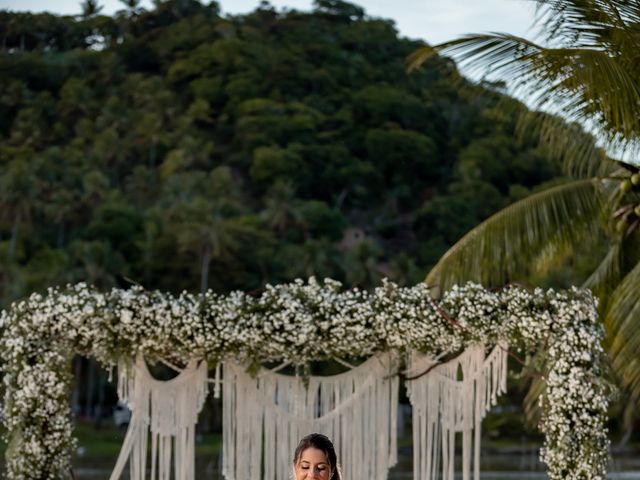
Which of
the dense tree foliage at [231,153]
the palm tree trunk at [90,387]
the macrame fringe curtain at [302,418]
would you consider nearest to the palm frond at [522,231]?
the macrame fringe curtain at [302,418]

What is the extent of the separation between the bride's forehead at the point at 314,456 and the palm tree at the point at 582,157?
619 cm

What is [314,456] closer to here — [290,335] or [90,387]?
[290,335]

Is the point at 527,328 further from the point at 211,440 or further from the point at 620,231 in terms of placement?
the point at 211,440

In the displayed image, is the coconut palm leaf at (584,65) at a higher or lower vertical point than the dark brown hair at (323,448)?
higher

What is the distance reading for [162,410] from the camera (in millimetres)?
10758

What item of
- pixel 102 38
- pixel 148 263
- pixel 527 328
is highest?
pixel 102 38

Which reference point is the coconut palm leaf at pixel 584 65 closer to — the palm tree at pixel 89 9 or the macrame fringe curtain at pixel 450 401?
the macrame fringe curtain at pixel 450 401

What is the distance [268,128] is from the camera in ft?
240

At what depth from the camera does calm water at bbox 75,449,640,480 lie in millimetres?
30922

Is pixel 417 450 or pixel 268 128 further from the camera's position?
pixel 268 128

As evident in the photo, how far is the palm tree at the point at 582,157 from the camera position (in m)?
10.1

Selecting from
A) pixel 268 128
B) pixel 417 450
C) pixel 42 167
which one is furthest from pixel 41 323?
pixel 268 128

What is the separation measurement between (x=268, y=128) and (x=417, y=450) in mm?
63174

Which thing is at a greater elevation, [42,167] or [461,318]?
[42,167]
